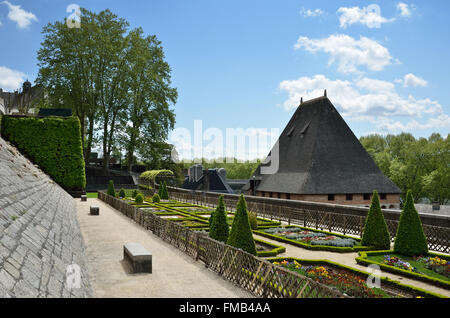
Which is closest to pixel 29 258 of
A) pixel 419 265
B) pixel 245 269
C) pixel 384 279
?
pixel 245 269

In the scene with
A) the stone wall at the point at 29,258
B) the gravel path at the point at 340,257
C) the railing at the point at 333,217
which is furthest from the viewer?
the railing at the point at 333,217

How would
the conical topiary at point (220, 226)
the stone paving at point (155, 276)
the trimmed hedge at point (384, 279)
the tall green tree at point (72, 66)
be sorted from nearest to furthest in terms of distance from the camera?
the stone paving at point (155, 276)
the trimmed hedge at point (384, 279)
the conical topiary at point (220, 226)
the tall green tree at point (72, 66)

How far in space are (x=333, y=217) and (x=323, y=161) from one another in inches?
703

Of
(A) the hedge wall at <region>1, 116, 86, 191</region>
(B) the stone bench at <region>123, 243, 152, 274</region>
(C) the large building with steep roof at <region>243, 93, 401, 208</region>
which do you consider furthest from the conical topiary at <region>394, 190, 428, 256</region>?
(A) the hedge wall at <region>1, 116, 86, 191</region>

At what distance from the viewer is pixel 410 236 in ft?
48.4

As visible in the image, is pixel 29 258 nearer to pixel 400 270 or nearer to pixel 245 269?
pixel 245 269

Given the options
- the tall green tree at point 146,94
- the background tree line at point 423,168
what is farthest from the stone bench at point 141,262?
the background tree line at point 423,168

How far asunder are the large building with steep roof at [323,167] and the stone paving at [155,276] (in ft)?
76.0

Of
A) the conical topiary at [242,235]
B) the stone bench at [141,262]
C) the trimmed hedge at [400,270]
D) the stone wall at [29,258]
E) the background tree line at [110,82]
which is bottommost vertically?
the trimmed hedge at [400,270]

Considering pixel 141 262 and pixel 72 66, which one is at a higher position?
pixel 72 66

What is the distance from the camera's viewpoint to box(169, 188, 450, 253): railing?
15.8 meters

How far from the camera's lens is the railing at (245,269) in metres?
7.22

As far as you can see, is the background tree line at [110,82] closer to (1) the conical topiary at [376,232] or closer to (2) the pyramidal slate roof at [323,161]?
(2) the pyramidal slate roof at [323,161]
